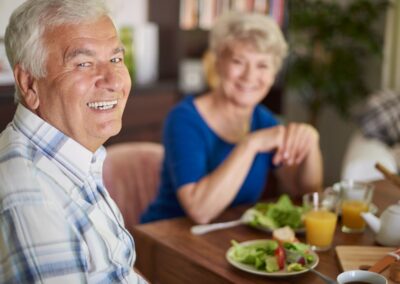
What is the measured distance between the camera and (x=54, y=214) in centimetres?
101

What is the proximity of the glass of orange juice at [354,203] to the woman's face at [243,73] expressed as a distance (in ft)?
1.50

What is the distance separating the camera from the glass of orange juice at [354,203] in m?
1.62

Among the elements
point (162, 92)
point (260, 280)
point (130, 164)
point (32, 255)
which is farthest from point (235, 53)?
point (162, 92)

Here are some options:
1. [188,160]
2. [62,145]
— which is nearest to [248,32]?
[188,160]

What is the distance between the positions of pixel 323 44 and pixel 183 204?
2.71 meters

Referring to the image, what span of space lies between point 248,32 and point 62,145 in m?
0.99

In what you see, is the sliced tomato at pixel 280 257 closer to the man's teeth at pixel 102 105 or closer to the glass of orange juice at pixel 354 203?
the glass of orange juice at pixel 354 203

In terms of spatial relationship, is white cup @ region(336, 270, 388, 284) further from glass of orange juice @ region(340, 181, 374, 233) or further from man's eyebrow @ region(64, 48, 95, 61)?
man's eyebrow @ region(64, 48, 95, 61)

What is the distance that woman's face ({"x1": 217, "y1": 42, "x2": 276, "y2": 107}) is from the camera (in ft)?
6.44

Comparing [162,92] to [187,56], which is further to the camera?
[187,56]

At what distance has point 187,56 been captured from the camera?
3.75 metres

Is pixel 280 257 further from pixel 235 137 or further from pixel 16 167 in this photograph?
pixel 235 137

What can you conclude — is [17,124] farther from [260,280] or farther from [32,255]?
[260,280]

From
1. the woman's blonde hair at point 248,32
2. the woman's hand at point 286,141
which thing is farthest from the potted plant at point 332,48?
the woman's hand at point 286,141
